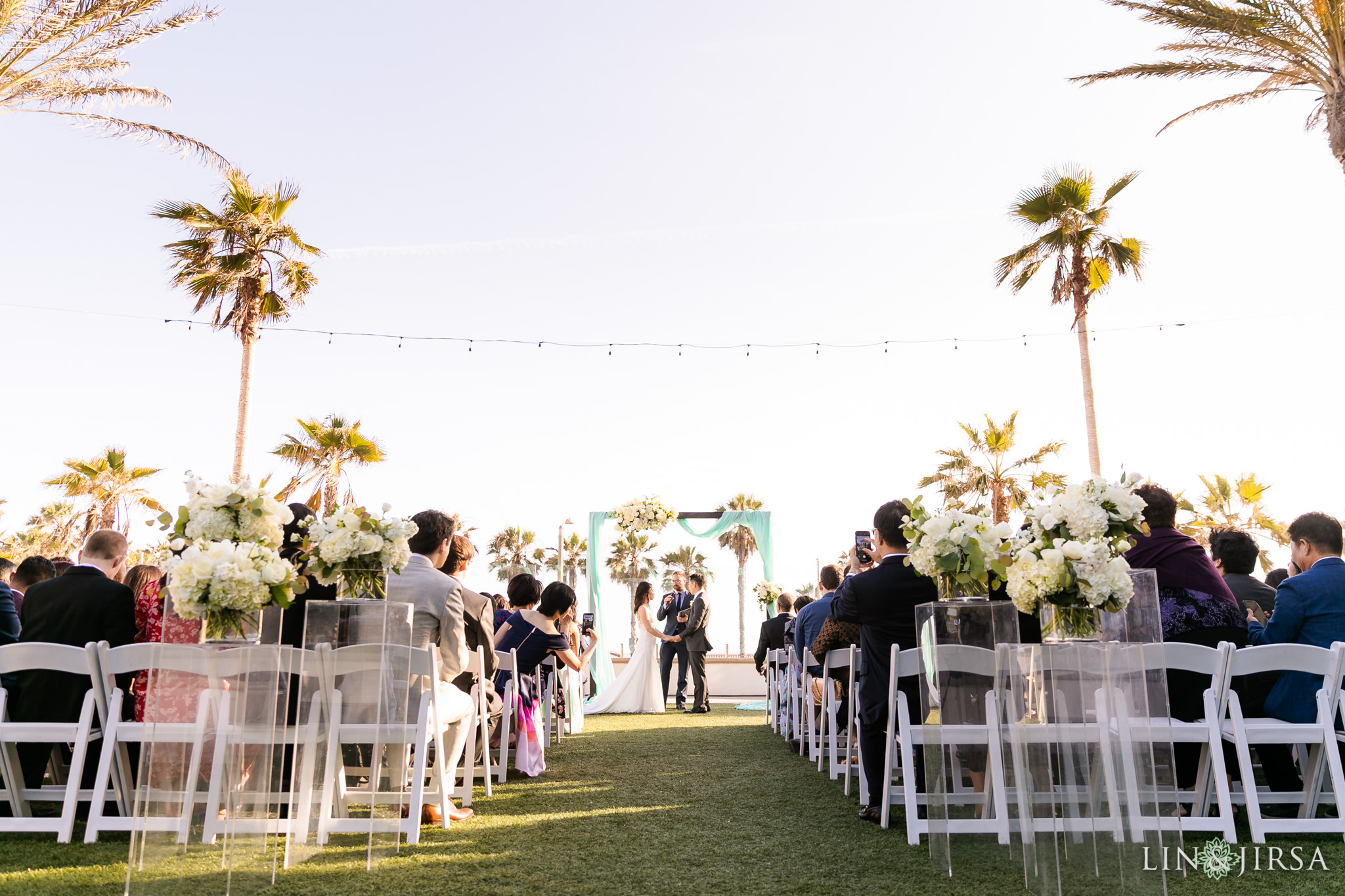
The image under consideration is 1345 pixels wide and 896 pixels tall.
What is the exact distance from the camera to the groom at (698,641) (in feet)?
41.5

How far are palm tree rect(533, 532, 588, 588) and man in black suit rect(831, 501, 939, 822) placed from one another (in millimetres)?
31448

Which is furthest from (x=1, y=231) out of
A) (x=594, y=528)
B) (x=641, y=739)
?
(x=641, y=739)

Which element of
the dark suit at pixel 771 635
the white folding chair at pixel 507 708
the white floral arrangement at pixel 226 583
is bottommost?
the white folding chair at pixel 507 708

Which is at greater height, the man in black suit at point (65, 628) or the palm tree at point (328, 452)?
the palm tree at point (328, 452)

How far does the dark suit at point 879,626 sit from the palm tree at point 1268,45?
7.98m

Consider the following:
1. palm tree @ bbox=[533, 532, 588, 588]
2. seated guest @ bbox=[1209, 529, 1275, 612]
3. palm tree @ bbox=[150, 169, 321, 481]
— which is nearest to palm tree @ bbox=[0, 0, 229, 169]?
palm tree @ bbox=[150, 169, 321, 481]

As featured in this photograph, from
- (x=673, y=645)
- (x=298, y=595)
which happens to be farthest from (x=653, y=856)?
(x=673, y=645)

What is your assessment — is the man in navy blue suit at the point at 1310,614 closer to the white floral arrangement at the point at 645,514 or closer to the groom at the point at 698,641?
the groom at the point at 698,641

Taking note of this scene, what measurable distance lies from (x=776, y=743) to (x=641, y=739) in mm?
1322

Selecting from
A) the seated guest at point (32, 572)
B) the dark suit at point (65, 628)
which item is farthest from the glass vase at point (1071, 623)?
the seated guest at point (32, 572)

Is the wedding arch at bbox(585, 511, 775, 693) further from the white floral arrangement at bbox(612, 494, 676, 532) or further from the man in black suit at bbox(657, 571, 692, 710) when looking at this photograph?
the man in black suit at bbox(657, 571, 692, 710)

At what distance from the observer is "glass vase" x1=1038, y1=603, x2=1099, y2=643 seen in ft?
10.1

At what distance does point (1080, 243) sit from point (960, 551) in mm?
12357

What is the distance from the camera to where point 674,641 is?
1291cm
